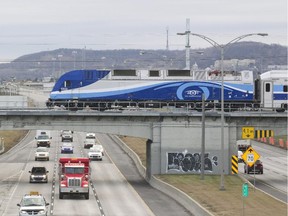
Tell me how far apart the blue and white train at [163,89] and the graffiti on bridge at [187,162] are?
1026cm

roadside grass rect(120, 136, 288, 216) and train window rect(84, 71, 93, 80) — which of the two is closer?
roadside grass rect(120, 136, 288, 216)

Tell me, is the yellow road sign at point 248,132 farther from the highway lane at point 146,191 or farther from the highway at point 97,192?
the highway at point 97,192

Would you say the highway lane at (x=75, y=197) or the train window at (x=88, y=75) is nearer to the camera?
the highway lane at (x=75, y=197)

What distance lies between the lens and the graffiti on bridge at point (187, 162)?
7400cm

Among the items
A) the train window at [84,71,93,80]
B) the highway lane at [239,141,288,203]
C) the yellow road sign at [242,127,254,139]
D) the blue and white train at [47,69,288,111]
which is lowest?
the highway lane at [239,141,288,203]

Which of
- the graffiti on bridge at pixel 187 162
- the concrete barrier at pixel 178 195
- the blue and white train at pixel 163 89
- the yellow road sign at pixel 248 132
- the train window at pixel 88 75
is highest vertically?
the train window at pixel 88 75

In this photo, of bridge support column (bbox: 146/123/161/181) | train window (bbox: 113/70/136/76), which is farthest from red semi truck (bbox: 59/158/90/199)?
train window (bbox: 113/70/136/76)

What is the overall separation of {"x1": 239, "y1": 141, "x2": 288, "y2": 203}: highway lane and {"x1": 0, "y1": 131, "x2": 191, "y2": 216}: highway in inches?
366

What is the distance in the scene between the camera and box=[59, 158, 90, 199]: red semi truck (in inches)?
2288

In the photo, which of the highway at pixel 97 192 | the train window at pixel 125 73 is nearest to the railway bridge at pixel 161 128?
the highway at pixel 97 192

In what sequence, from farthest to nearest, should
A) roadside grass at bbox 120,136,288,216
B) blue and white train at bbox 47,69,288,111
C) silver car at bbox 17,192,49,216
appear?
blue and white train at bbox 47,69,288,111
roadside grass at bbox 120,136,288,216
silver car at bbox 17,192,49,216

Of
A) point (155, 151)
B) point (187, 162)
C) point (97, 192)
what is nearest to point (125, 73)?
point (155, 151)

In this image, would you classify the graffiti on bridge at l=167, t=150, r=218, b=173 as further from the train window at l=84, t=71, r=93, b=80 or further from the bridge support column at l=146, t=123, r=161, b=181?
the train window at l=84, t=71, r=93, b=80

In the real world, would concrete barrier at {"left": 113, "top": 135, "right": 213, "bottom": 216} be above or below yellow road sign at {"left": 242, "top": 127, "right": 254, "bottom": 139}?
below
